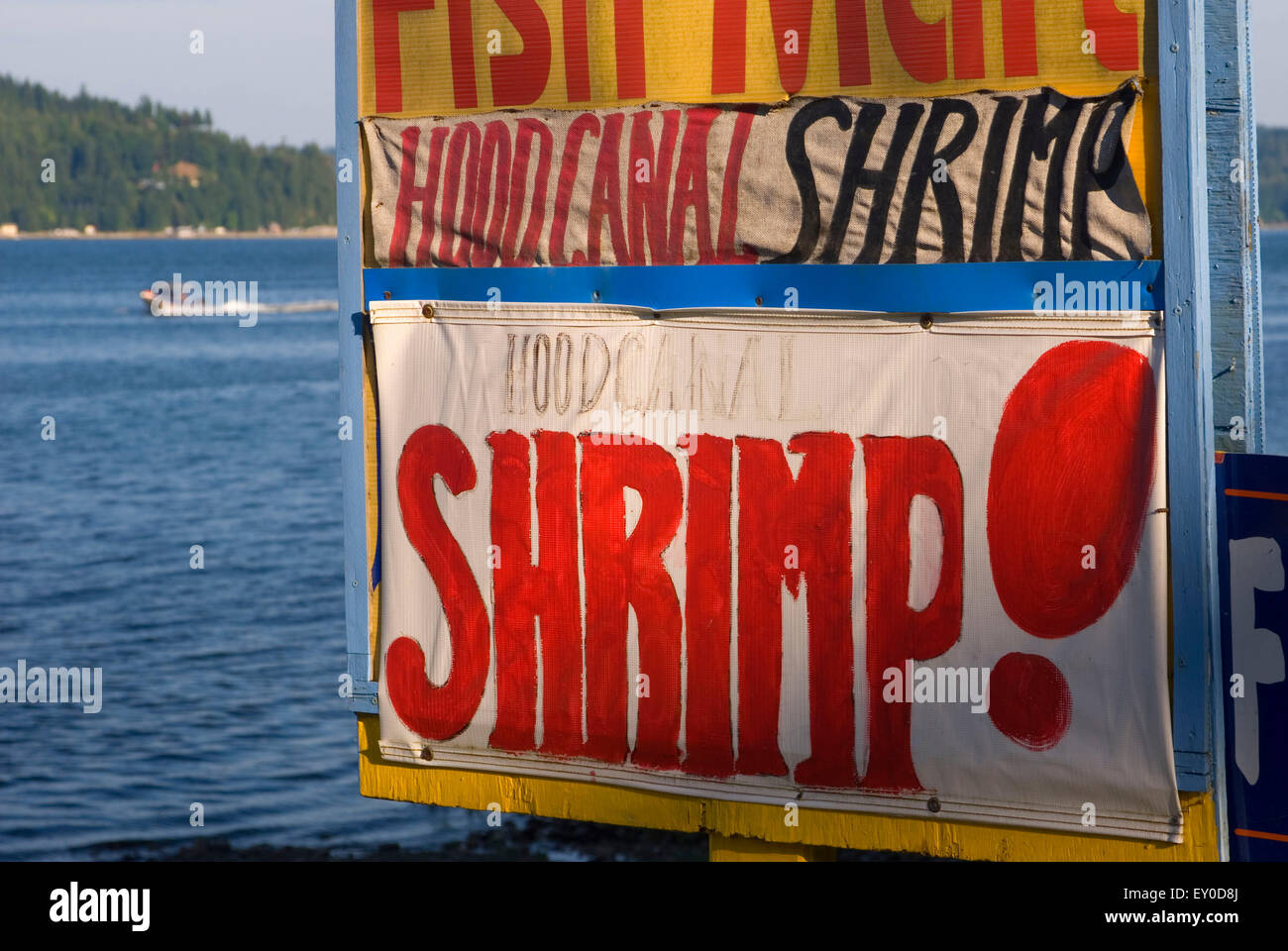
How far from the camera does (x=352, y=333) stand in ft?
18.7

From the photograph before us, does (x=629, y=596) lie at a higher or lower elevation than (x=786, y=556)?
lower

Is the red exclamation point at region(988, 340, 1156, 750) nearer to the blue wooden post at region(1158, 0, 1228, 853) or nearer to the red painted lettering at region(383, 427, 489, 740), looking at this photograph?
the blue wooden post at region(1158, 0, 1228, 853)

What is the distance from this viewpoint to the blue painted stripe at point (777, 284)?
4.70m

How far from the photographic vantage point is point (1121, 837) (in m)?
4.68

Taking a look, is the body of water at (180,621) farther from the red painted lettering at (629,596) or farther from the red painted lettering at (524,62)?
the red painted lettering at (524,62)

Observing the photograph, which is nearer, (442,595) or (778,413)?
(778,413)

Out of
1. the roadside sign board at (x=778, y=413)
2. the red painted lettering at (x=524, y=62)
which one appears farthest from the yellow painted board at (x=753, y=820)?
the red painted lettering at (x=524, y=62)

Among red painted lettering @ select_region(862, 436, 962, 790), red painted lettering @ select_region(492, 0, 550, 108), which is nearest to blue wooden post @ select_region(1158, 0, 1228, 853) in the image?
red painted lettering @ select_region(862, 436, 962, 790)

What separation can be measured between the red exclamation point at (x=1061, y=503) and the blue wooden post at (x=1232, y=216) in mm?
418

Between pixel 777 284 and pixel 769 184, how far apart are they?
0.36m

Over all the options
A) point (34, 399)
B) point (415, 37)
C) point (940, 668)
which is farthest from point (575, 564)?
point (34, 399)

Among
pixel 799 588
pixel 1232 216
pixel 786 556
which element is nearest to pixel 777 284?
pixel 786 556

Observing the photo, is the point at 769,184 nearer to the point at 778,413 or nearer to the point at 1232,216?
the point at 778,413

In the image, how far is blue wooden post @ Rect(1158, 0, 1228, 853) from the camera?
4.48 meters
